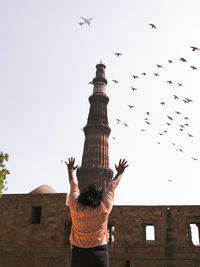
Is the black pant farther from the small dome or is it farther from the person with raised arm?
the small dome

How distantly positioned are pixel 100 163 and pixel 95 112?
6373mm

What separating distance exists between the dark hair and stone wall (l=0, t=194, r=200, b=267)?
502 inches

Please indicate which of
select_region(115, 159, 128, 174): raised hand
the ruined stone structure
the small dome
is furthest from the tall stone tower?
select_region(115, 159, 128, 174): raised hand

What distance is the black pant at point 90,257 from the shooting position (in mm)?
2354

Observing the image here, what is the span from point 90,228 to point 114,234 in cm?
1285

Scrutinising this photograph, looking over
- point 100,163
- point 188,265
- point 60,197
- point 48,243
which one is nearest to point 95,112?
point 100,163

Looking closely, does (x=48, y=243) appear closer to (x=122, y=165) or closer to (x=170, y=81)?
(x=170, y=81)

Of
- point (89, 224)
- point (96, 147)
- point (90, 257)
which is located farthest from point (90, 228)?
point (96, 147)

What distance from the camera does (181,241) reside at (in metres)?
13.9

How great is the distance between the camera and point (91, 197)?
100.0 inches

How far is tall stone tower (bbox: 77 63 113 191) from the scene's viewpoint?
27.3 m

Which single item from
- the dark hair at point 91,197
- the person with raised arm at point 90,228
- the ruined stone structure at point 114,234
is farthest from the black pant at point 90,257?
the ruined stone structure at point 114,234

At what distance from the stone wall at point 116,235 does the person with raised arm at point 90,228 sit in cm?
1268

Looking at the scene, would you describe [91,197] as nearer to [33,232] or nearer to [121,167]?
[121,167]
